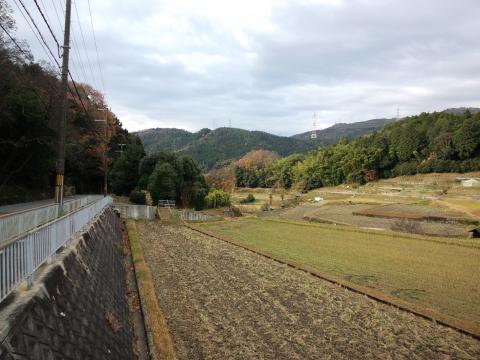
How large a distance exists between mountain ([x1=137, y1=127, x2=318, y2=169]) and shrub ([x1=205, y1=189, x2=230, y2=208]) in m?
84.0

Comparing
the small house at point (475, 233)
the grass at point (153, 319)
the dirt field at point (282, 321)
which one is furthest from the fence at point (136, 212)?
the small house at point (475, 233)

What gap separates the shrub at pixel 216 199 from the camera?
50.8 m

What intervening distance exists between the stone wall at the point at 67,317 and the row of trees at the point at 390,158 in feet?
262

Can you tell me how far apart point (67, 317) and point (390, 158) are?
93.8 m

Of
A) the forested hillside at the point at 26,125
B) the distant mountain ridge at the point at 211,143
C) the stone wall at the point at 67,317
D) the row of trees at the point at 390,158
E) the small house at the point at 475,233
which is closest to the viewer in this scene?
the stone wall at the point at 67,317

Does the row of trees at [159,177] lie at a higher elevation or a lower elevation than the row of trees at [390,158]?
lower

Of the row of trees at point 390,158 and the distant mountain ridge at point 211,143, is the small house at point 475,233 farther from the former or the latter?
the distant mountain ridge at point 211,143

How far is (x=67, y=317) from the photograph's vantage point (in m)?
5.04

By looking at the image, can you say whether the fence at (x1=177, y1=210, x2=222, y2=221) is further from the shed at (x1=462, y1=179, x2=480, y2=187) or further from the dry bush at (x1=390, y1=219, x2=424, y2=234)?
the shed at (x1=462, y1=179, x2=480, y2=187)

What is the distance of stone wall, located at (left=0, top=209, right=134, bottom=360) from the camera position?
3785 millimetres

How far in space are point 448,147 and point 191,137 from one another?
4837 inches

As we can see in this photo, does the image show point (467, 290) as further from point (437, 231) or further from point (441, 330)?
point (437, 231)

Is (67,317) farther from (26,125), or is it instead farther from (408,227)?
(408,227)

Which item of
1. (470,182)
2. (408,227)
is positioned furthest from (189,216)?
(470,182)
